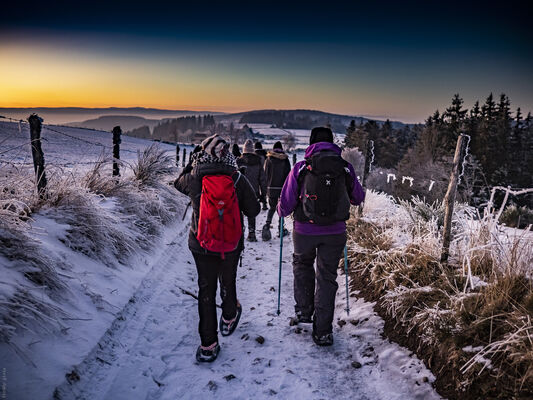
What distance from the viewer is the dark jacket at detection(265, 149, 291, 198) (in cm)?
755

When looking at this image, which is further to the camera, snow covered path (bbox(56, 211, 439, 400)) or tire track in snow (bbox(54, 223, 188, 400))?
snow covered path (bbox(56, 211, 439, 400))

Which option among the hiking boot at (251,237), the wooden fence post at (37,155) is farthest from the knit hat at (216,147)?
the hiking boot at (251,237)

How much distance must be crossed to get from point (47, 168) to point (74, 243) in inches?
61.8

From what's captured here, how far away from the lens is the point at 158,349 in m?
3.18

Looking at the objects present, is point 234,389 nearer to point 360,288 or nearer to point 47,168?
point 360,288

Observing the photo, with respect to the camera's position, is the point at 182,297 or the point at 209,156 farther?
the point at 182,297

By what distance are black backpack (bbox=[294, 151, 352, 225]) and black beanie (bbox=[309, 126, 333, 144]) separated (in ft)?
0.81

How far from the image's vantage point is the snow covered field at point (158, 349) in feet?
7.97

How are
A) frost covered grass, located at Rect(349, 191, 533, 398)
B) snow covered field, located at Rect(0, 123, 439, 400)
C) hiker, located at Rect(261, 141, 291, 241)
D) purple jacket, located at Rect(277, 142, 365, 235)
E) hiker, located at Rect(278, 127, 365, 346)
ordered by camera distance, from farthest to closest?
hiker, located at Rect(261, 141, 291, 241), purple jacket, located at Rect(277, 142, 365, 235), hiker, located at Rect(278, 127, 365, 346), snow covered field, located at Rect(0, 123, 439, 400), frost covered grass, located at Rect(349, 191, 533, 398)

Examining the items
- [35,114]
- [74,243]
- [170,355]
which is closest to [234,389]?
[170,355]

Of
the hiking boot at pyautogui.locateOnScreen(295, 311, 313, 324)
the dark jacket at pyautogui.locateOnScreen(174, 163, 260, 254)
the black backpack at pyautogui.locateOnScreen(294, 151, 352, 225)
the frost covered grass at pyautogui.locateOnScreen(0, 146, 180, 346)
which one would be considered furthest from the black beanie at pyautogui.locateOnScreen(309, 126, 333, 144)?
the frost covered grass at pyautogui.locateOnScreen(0, 146, 180, 346)

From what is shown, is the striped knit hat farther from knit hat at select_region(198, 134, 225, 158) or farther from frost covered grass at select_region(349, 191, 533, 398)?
frost covered grass at select_region(349, 191, 533, 398)

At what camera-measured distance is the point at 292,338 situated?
356cm

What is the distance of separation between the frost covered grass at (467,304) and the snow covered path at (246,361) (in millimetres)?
248
